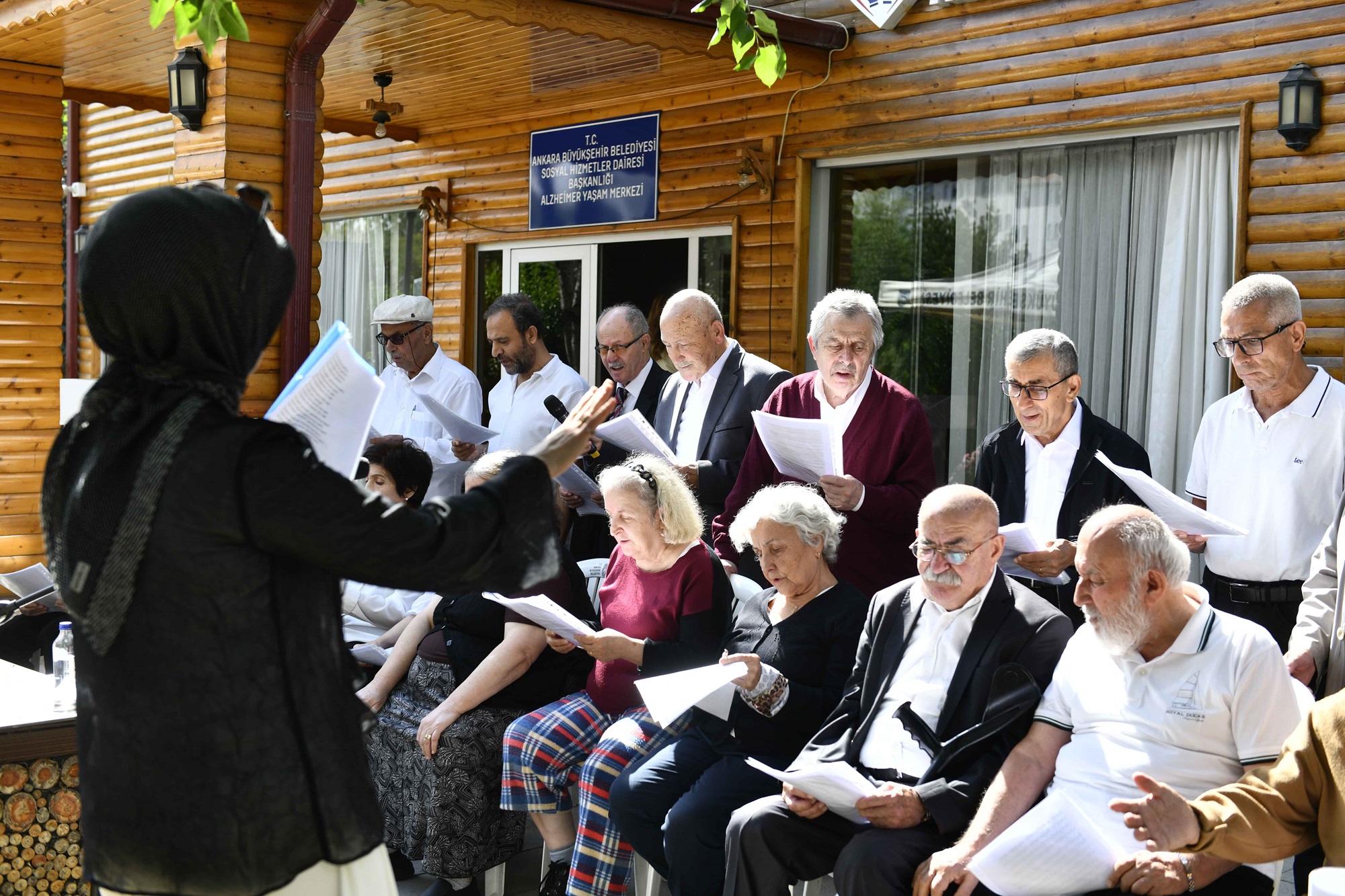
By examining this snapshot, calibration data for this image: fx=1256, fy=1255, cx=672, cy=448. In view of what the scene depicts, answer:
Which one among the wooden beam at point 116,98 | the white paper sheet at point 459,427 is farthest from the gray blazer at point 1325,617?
the wooden beam at point 116,98

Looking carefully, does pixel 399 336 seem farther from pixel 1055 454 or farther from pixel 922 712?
pixel 922 712

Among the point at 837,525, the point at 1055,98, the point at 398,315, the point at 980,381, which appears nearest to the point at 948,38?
the point at 1055,98

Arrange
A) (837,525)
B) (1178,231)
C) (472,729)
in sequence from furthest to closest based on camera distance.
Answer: (1178,231)
(472,729)
(837,525)

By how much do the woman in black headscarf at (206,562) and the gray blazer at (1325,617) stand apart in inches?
88.4

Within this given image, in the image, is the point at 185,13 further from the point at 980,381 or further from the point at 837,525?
the point at 980,381

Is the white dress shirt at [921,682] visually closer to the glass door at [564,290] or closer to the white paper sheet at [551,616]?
the white paper sheet at [551,616]

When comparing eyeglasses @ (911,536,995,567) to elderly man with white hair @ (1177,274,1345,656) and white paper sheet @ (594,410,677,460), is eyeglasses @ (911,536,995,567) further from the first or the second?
white paper sheet @ (594,410,677,460)

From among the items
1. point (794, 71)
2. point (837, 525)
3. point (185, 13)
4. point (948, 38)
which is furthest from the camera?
point (794, 71)

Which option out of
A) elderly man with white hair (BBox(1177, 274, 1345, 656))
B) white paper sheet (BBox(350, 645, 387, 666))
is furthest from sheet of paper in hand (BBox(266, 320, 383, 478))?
white paper sheet (BBox(350, 645, 387, 666))

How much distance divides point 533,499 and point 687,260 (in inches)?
230

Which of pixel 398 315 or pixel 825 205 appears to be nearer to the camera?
pixel 398 315

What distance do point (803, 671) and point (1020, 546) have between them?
2.22ft

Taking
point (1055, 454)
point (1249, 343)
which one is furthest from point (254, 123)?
point (1249, 343)

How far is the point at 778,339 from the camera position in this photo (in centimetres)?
691
